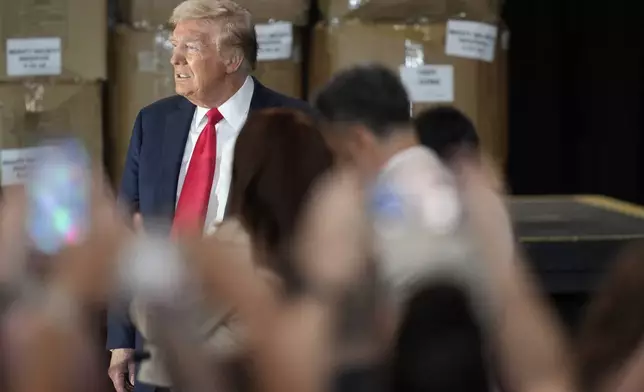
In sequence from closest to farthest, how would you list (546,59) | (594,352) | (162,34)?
(594,352)
(162,34)
(546,59)

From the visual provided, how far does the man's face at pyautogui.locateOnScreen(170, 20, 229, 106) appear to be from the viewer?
1032 mm

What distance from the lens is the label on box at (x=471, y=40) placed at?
68.6 inches

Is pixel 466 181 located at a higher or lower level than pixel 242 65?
lower

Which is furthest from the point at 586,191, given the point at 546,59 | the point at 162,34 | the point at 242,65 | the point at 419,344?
the point at 419,344

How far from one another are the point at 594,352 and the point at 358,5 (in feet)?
4.13

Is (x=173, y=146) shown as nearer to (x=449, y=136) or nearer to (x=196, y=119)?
(x=196, y=119)

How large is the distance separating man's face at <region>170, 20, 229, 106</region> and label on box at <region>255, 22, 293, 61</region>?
26.2 inches

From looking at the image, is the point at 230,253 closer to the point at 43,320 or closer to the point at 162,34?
the point at 43,320

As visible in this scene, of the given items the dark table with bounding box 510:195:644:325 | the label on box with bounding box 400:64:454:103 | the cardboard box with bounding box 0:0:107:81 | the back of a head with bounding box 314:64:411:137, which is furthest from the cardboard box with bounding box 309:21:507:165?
the back of a head with bounding box 314:64:411:137

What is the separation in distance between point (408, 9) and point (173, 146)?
76 cm

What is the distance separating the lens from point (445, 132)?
3.39 feet

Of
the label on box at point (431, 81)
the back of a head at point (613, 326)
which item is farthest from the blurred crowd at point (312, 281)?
the label on box at point (431, 81)

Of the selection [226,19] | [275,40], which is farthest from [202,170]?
[275,40]

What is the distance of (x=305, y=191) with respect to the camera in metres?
0.54
